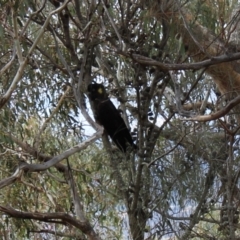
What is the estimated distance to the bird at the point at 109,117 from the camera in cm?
385

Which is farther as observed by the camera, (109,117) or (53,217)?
(109,117)

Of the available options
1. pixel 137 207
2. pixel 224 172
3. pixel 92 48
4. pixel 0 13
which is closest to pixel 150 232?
pixel 137 207

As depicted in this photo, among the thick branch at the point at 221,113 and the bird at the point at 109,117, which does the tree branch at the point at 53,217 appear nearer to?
the bird at the point at 109,117

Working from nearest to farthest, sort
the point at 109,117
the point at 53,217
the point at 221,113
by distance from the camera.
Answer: the point at 221,113
the point at 53,217
the point at 109,117

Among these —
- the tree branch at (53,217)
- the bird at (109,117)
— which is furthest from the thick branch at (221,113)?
the bird at (109,117)

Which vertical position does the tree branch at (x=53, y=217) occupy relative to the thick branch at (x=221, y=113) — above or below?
above

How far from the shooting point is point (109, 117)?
4.05 m

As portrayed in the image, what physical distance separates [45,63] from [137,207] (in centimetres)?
111

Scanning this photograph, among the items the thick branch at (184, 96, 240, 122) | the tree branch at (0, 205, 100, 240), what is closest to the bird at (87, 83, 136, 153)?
the tree branch at (0, 205, 100, 240)

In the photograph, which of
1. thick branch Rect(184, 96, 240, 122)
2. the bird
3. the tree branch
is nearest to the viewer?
thick branch Rect(184, 96, 240, 122)

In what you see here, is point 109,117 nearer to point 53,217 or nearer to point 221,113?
point 53,217

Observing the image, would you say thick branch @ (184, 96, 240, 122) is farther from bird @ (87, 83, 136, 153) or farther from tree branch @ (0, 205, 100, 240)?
bird @ (87, 83, 136, 153)

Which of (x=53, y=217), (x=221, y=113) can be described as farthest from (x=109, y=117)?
(x=221, y=113)

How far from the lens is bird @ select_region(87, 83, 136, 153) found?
3854mm
